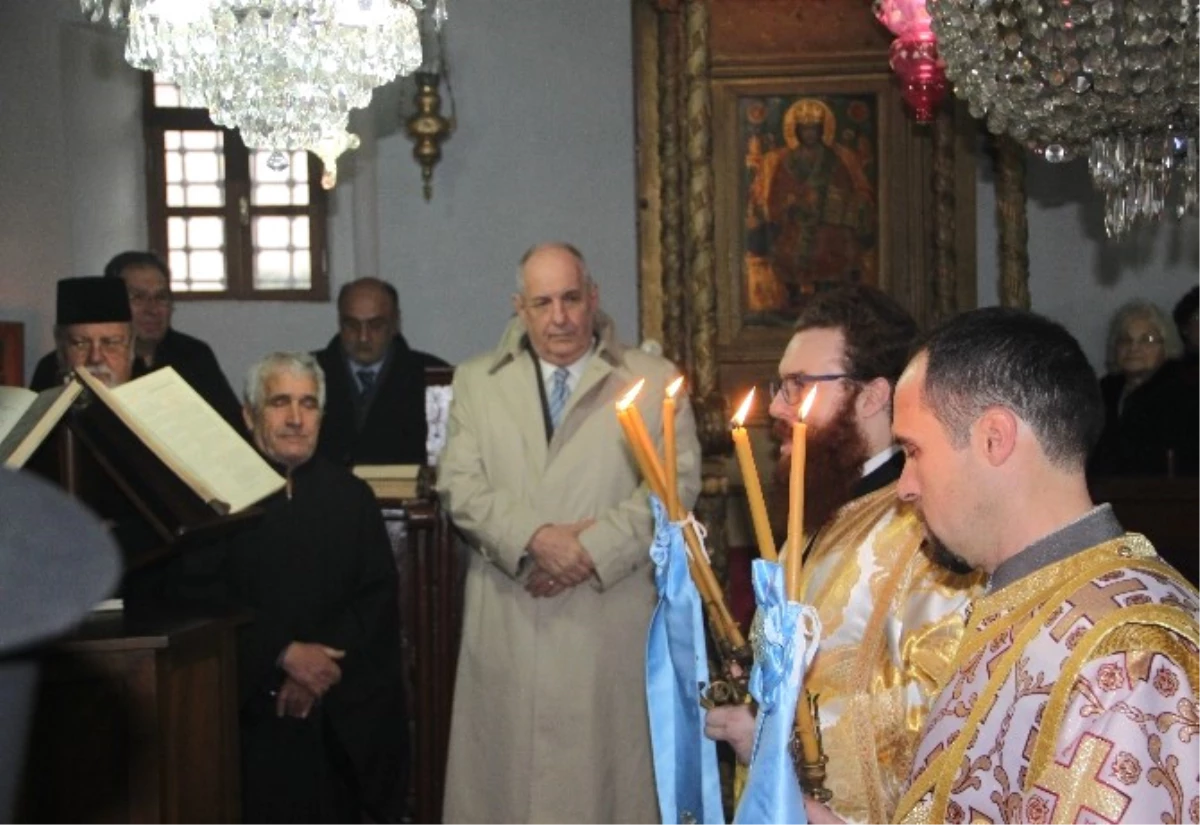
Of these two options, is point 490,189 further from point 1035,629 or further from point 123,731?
point 1035,629

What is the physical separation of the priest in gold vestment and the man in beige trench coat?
2.60m

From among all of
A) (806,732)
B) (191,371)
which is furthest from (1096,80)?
(191,371)

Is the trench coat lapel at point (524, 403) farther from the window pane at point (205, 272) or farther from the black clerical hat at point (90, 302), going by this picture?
Result: the window pane at point (205, 272)

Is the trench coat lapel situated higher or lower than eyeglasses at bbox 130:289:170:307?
lower

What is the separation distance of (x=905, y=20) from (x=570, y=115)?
270 centimetres

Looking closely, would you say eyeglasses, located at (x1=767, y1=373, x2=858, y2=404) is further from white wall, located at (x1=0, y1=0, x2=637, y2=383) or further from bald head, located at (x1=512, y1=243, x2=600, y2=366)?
white wall, located at (x1=0, y1=0, x2=637, y2=383)

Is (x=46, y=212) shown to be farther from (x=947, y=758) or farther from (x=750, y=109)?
(x=947, y=758)

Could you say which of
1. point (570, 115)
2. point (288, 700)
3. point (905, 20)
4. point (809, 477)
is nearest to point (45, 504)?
point (809, 477)

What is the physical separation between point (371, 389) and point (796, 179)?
7.88ft

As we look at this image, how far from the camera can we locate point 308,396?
5004 mm

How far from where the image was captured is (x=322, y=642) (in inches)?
193

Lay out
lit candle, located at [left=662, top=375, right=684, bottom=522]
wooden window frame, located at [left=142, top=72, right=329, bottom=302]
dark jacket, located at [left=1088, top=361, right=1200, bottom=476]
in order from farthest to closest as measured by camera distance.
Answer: wooden window frame, located at [left=142, top=72, right=329, bottom=302] < dark jacket, located at [left=1088, top=361, right=1200, bottom=476] < lit candle, located at [left=662, top=375, right=684, bottom=522]

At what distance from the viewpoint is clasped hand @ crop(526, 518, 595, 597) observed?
4.68 metres

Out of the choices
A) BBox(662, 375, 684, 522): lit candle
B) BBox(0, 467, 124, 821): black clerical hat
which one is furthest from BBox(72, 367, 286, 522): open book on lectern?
BBox(0, 467, 124, 821): black clerical hat
